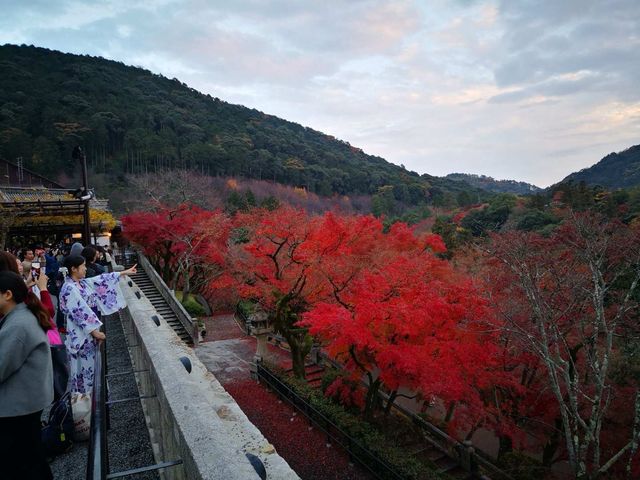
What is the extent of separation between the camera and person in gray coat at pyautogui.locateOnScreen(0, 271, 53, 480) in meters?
2.47

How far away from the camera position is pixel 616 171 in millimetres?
69375

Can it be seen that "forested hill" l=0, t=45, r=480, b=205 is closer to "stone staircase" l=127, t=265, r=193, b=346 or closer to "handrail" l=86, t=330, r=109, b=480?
"stone staircase" l=127, t=265, r=193, b=346

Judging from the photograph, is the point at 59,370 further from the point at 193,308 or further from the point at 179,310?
the point at 193,308

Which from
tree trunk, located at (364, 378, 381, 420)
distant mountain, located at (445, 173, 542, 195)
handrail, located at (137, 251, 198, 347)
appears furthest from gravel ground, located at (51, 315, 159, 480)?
distant mountain, located at (445, 173, 542, 195)

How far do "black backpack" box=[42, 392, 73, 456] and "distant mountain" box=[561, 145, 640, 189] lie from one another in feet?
235

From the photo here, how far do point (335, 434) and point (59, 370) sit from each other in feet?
30.2

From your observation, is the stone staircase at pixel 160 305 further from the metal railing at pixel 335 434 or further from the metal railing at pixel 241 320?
the metal railing at pixel 335 434

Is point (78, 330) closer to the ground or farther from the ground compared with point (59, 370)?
farther from the ground

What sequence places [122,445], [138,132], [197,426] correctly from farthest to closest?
[138,132], [122,445], [197,426]

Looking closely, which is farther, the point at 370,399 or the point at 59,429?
the point at 370,399

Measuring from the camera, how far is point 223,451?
8.57ft

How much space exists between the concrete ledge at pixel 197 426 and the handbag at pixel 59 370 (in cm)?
80

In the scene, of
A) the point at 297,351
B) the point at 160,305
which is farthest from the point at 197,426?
the point at 160,305

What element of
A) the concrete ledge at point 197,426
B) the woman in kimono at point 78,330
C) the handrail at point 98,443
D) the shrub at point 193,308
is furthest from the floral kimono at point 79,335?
the shrub at point 193,308
